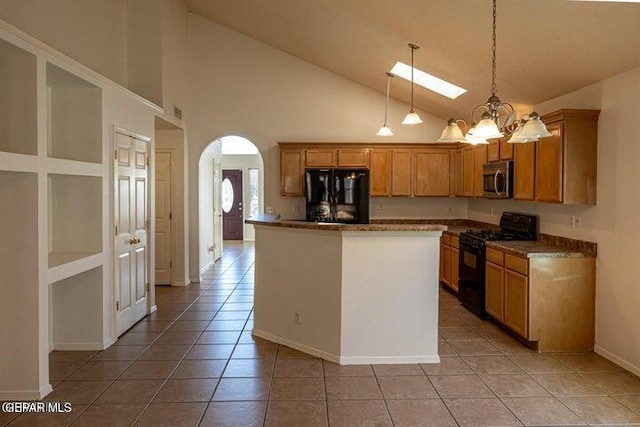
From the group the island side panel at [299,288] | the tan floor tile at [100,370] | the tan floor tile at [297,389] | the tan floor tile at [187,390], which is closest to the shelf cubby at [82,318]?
the tan floor tile at [100,370]

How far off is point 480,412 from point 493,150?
139 inches

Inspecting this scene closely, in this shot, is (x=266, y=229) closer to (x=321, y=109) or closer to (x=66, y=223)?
(x=66, y=223)

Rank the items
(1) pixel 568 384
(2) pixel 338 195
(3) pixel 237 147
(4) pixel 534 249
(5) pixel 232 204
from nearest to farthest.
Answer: (1) pixel 568 384 < (4) pixel 534 249 < (2) pixel 338 195 < (3) pixel 237 147 < (5) pixel 232 204

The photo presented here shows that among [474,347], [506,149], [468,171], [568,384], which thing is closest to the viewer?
[568,384]

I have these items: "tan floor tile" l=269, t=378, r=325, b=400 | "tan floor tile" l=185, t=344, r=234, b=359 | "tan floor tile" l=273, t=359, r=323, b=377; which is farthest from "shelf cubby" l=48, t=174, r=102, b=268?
"tan floor tile" l=269, t=378, r=325, b=400

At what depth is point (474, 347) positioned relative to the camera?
4293 millimetres

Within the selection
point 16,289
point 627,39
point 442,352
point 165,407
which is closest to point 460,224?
point 442,352

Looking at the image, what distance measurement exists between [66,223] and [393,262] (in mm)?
2938

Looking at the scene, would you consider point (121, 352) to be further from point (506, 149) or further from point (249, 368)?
point (506, 149)

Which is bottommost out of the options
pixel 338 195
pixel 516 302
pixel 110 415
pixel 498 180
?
pixel 110 415

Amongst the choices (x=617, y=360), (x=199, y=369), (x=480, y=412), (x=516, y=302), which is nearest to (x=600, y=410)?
(x=480, y=412)

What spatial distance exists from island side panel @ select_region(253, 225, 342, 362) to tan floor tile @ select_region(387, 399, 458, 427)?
870 millimetres

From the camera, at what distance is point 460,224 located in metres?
7.48

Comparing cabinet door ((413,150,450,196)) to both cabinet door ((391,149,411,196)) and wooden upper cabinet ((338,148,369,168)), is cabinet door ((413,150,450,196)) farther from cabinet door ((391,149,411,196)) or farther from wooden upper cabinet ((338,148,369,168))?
wooden upper cabinet ((338,148,369,168))
